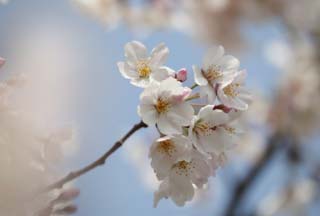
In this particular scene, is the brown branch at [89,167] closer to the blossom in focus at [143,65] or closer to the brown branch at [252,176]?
the blossom in focus at [143,65]

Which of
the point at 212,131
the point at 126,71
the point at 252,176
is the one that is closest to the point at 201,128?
the point at 212,131

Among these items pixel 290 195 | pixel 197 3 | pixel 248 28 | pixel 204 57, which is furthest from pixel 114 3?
pixel 204 57

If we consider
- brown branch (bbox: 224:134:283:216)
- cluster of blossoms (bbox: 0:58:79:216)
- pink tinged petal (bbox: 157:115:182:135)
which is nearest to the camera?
cluster of blossoms (bbox: 0:58:79:216)

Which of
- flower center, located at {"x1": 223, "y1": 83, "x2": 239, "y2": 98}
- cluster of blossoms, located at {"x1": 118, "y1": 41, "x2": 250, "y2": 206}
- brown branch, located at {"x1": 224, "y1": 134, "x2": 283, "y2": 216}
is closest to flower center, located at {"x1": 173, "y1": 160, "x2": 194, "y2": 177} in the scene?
cluster of blossoms, located at {"x1": 118, "y1": 41, "x2": 250, "y2": 206}

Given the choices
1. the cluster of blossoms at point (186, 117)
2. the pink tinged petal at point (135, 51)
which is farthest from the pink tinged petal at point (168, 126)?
the pink tinged petal at point (135, 51)

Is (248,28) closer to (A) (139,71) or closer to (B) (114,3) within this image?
(B) (114,3)

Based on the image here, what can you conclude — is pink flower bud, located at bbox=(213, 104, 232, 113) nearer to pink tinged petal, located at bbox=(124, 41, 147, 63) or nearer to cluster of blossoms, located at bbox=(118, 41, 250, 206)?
cluster of blossoms, located at bbox=(118, 41, 250, 206)

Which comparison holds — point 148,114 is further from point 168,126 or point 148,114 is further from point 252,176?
point 252,176
